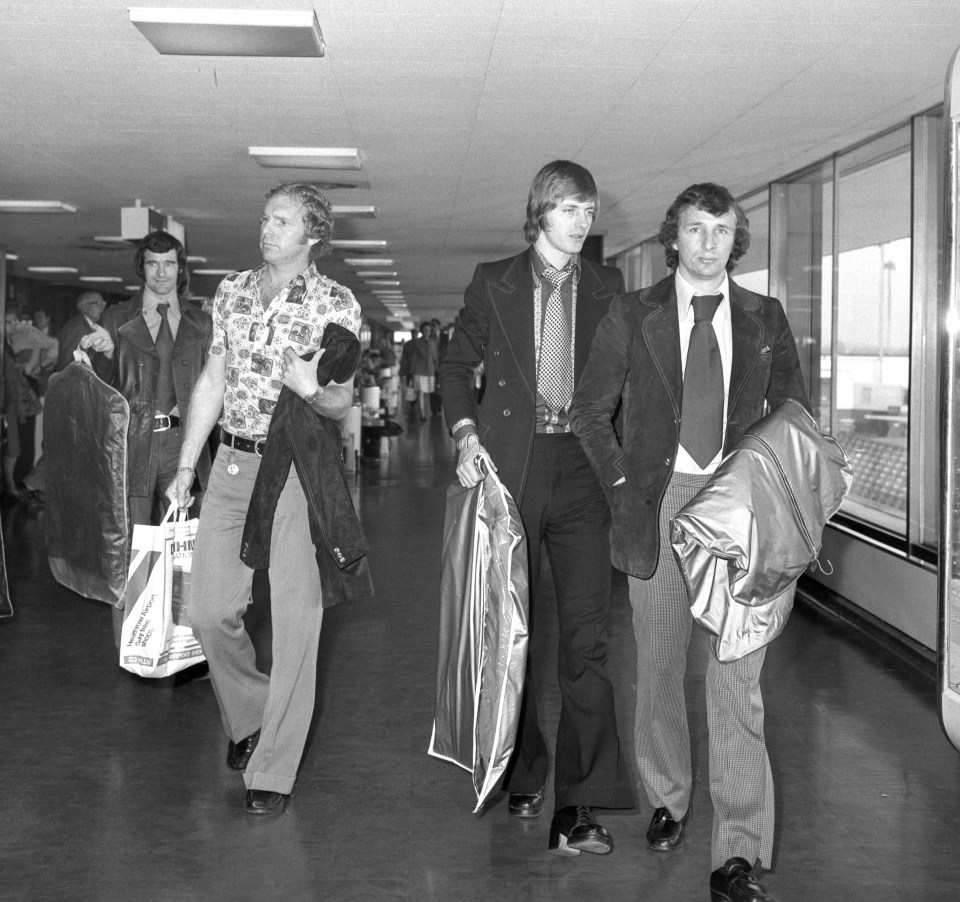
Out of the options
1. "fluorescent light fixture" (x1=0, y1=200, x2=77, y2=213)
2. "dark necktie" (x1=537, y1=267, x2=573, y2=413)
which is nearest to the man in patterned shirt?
"dark necktie" (x1=537, y1=267, x2=573, y2=413)

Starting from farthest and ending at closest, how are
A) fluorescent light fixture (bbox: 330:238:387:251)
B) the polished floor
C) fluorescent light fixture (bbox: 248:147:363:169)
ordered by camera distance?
1. fluorescent light fixture (bbox: 330:238:387:251)
2. fluorescent light fixture (bbox: 248:147:363:169)
3. the polished floor

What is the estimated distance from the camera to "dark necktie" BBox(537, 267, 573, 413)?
328cm

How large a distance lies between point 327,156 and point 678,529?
6273 mm

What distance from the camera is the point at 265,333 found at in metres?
3.57

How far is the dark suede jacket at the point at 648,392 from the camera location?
Answer: 3.07 meters

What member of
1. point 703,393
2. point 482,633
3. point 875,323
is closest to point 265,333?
point 482,633

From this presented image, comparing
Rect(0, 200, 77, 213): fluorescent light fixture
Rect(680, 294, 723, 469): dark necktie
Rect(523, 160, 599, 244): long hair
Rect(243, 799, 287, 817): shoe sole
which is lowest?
Rect(243, 799, 287, 817): shoe sole

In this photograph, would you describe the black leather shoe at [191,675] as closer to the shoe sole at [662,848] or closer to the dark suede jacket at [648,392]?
the shoe sole at [662,848]

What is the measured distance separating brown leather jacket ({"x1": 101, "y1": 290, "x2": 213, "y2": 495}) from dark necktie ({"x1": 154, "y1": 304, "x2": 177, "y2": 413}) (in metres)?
0.02

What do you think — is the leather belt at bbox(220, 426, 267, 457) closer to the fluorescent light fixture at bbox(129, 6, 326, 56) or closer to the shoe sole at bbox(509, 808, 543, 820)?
the shoe sole at bbox(509, 808, 543, 820)

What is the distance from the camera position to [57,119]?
7.34 m

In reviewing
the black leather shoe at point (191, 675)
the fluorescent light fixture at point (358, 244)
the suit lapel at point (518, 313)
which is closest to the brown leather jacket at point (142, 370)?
the black leather shoe at point (191, 675)

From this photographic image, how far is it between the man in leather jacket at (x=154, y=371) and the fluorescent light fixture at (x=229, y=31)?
891 mm

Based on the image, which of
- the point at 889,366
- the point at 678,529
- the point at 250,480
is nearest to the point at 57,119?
the point at 250,480
